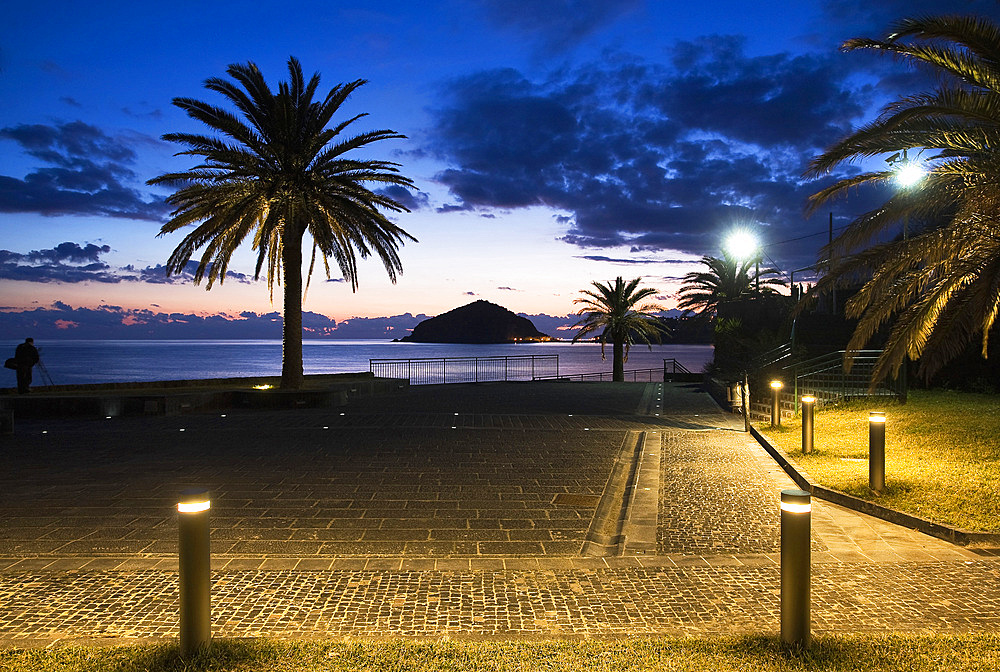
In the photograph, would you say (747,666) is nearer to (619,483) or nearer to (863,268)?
(619,483)

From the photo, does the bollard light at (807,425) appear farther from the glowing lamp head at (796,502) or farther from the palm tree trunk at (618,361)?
the palm tree trunk at (618,361)

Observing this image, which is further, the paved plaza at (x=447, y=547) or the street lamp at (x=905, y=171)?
the street lamp at (x=905, y=171)

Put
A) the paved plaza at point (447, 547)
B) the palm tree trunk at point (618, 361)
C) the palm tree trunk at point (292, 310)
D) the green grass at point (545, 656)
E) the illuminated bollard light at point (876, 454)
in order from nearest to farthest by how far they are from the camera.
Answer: the green grass at point (545, 656), the paved plaza at point (447, 547), the illuminated bollard light at point (876, 454), the palm tree trunk at point (292, 310), the palm tree trunk at point (618, 361)

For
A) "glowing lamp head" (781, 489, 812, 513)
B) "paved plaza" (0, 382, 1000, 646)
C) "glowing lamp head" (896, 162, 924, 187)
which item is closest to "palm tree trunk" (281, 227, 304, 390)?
"paved plaza" (0, 382, 1000, 646)

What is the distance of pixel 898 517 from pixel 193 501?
20.8 feet

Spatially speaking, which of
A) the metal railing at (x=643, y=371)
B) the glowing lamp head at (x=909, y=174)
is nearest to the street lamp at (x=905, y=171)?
the glowing lamp head at (x=909, y=174)

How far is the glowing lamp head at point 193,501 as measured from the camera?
12.0ft

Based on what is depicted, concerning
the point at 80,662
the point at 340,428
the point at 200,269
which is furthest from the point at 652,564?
the point at 200,269

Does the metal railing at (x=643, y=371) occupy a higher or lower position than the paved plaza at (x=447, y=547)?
lower

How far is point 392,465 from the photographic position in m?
9.64

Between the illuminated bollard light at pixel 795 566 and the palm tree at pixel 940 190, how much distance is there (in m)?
6.19

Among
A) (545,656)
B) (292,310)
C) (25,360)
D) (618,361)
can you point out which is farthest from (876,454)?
(618,361)

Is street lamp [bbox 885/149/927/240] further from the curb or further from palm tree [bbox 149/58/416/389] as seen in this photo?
palm tree [bbox 149/58/416/389]

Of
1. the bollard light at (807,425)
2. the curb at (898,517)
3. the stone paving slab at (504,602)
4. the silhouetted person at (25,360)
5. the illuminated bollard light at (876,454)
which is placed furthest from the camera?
the silhouetted person at (25,360)
